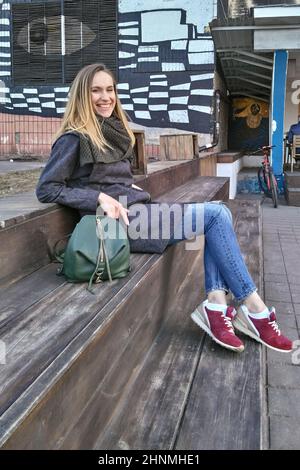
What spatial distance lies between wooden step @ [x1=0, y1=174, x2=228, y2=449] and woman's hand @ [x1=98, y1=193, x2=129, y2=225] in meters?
0.22

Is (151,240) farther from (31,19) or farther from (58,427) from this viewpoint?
(31,19)

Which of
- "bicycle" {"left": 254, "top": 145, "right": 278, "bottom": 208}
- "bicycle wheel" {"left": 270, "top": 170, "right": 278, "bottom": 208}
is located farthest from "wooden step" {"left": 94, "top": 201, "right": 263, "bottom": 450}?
"bicycle" {"left": 254, "top": 145, "right": 278, "bottom": 208}

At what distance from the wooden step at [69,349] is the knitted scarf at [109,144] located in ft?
1.59

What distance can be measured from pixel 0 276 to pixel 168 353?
2.55 feet

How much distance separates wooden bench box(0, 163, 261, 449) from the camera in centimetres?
125

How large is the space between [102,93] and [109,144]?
0.25m

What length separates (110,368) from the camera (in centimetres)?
163

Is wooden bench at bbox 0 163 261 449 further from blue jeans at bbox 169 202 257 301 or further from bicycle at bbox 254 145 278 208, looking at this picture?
bicycle at bbox 254 145 278 208

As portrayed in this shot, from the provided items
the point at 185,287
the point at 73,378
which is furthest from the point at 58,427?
the point at 185,287

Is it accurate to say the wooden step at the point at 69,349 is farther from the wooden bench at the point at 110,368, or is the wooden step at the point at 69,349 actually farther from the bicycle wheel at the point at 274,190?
the bicycle wheel at the point at 274,190

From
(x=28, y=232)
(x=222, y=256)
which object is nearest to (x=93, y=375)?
(x=28, y=232)

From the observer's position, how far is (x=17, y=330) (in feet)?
5.18

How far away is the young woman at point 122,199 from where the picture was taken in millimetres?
2336

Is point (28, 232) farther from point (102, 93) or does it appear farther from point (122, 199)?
point (102, 93)
